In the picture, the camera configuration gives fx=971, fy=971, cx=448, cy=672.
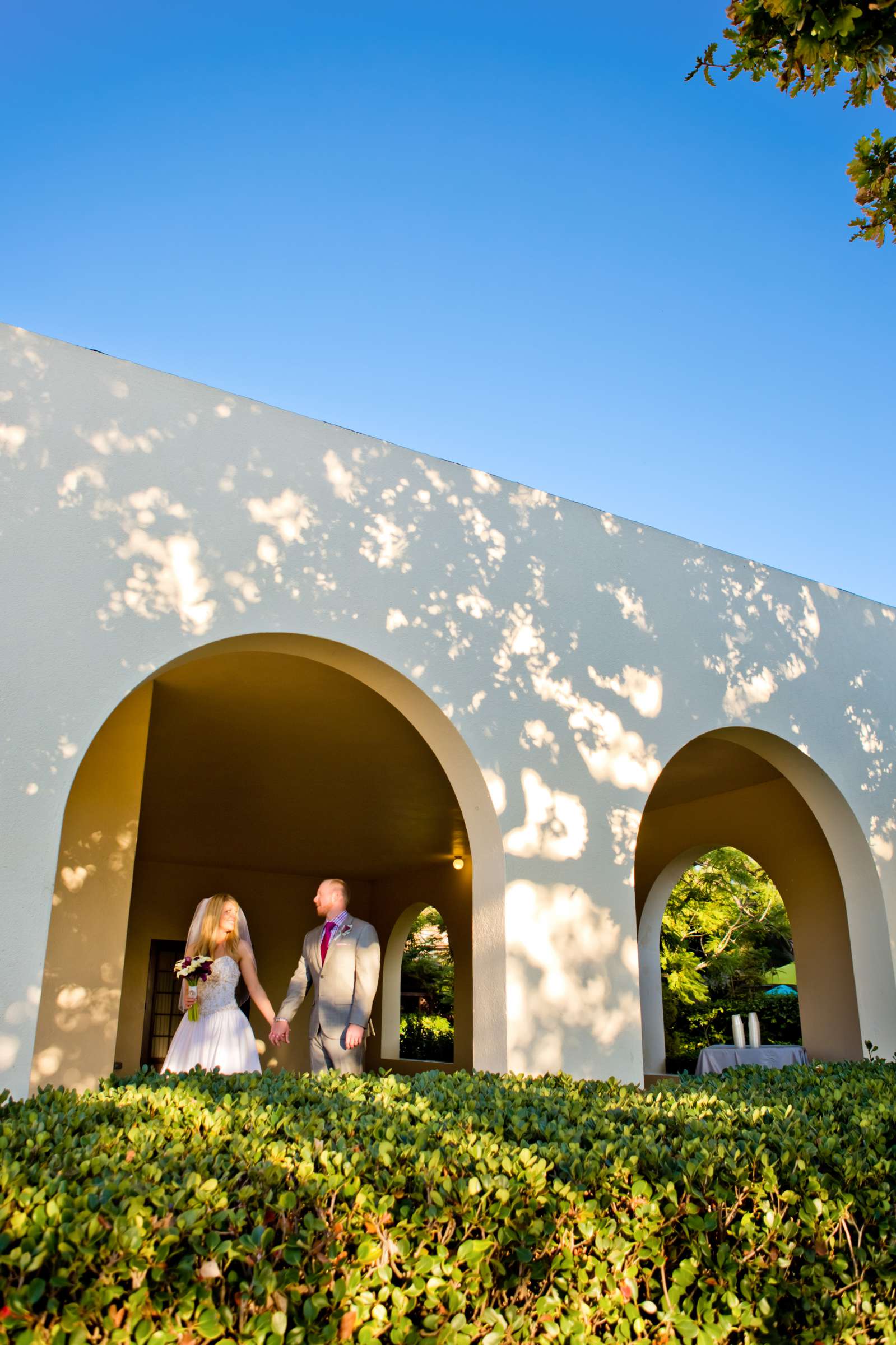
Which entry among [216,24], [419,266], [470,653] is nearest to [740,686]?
[470,653]

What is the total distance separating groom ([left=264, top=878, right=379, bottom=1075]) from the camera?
502 centimetres

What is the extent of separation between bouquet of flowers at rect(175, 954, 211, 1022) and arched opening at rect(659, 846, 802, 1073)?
1197 centimetres

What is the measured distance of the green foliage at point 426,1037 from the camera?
17141 mm

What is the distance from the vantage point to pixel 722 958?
17406 millimetres

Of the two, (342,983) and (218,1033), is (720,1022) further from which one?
(218,1033)

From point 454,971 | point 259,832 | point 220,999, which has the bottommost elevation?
point 220,999

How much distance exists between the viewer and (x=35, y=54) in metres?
5.61

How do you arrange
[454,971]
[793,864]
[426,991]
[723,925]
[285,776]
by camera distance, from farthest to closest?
[426,991] → [723,925] → [454,971] → [793,864] → [285,776]

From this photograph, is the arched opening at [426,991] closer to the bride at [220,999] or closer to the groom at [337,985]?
the groom at [337,985]

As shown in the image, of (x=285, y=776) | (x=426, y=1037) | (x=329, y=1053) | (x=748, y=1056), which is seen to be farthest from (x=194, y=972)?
(x=426, y=1037)

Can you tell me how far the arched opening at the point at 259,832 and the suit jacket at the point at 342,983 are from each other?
615mm

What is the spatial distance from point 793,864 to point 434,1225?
733 cm

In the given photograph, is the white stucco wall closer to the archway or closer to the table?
the table

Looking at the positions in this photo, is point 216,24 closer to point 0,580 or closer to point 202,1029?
point 0,580
